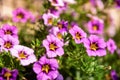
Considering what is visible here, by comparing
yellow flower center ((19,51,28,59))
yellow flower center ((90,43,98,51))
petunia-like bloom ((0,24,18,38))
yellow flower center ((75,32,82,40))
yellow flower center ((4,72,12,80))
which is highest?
petunia-like bloom ((0,24,18,38))

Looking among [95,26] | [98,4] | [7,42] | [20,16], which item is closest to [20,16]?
[20,16]

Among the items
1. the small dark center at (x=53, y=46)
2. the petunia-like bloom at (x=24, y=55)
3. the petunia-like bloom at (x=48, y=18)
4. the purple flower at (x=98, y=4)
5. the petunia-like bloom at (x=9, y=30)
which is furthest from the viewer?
the purple flower at (x=98, y=4)

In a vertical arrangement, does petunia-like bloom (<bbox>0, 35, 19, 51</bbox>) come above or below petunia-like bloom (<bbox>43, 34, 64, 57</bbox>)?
above

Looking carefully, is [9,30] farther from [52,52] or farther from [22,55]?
[52,52]

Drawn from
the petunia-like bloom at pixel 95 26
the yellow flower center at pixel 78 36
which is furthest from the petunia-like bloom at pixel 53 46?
the petunia-like bloom at pixel 95 26

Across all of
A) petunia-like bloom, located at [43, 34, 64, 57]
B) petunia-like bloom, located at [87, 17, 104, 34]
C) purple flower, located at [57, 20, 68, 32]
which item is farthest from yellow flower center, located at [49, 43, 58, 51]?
petunia-like bloom, located at [87, 17, 104, 34]

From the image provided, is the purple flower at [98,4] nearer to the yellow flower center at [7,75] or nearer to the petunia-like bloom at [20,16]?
the petunia-like bloom at [20,16]

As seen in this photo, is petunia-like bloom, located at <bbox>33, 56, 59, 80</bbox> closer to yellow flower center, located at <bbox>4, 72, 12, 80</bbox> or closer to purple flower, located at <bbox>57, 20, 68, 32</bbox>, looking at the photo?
yellow flower center, located at <bbox>4, 72, 12, 80</bbox>
